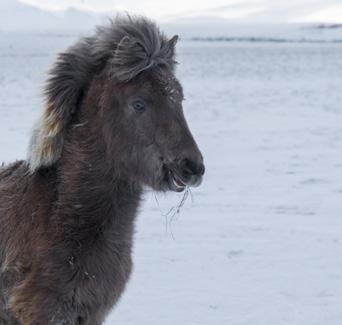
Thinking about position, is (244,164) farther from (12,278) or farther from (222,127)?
(12,278)

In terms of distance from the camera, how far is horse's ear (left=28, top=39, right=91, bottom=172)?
3.65 meters

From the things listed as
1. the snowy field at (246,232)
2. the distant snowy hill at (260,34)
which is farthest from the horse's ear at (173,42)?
the distant snowy hill at (260,34)

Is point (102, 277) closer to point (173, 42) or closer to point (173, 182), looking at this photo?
point (173, 182)

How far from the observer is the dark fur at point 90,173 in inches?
138

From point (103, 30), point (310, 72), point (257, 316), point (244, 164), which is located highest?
point (103, 30)

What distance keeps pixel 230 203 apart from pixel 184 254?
200 cm

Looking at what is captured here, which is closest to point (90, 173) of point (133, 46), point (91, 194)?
point (91, 194)

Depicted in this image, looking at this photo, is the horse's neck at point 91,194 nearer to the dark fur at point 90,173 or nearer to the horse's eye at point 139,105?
the dark fur at point 90,173

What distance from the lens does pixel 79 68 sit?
3.70m

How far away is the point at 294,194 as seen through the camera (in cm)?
905

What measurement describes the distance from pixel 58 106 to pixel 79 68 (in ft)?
0.74

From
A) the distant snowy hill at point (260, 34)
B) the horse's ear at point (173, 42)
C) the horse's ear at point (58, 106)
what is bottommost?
the distant snowy hill at point (260, 34)

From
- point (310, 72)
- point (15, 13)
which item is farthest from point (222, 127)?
point (15, 13)

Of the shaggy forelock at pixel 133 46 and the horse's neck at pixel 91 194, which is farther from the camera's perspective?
the horse's neck at pixel 91 194
